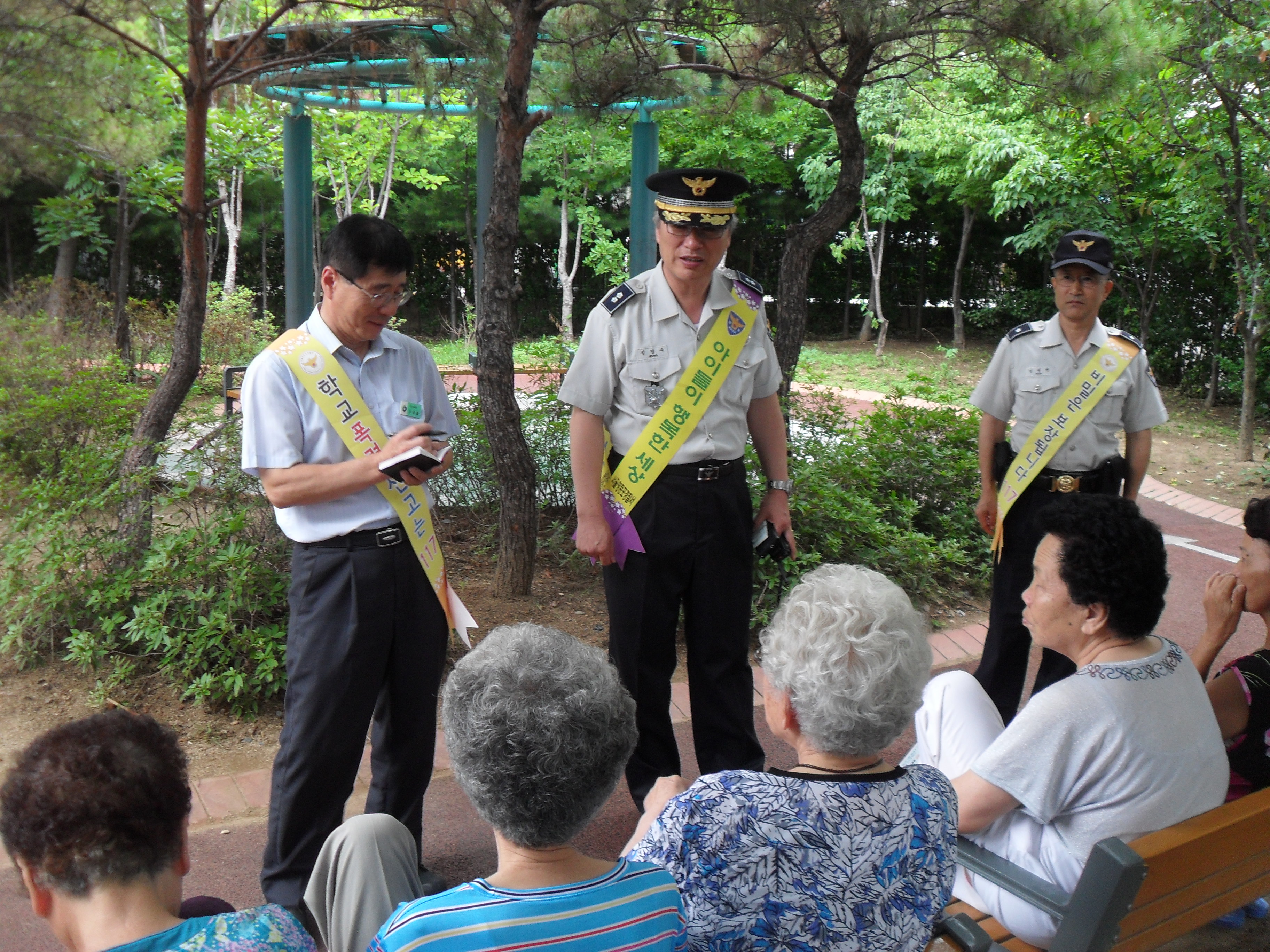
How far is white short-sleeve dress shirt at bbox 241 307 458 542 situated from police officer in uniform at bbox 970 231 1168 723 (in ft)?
6.94

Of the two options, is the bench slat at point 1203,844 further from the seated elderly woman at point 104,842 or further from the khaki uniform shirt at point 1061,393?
the khaki uniform shirt at point 1061,393

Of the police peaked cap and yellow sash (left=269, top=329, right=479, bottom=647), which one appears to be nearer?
yellow sash (left=269, top=329, right=479, bottom=647)

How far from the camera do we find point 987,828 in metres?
2.06

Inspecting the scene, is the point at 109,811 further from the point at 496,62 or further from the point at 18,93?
the point at 18,93

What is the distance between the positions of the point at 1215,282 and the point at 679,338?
1240 centimetres

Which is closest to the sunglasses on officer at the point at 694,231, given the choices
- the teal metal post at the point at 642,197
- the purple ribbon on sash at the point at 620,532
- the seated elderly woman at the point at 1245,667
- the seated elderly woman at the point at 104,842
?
the purple ribbon on sash at the point at 620,532

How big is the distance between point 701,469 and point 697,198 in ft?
2.49

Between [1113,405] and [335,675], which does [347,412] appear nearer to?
[335,675]

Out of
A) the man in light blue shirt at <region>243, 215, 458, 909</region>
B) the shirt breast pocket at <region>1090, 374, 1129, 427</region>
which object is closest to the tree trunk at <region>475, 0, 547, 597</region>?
the man in light blue shirt at <region>243, 215, 458, 909</region>

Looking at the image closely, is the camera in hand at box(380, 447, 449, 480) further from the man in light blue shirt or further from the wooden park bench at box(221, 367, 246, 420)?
the wooden park bench at box(221, 367, 246, 420)

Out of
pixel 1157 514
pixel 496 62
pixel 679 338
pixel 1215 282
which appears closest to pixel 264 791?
pixel 679 338

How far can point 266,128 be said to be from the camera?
42.3 ft

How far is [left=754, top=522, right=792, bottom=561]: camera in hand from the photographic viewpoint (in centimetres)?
328

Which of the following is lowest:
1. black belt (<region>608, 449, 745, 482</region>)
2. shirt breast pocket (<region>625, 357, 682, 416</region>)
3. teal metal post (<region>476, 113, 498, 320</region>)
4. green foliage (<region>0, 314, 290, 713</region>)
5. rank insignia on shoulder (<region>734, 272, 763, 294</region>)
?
green foliage (<region>0, 314, 290, 713</region>)
